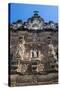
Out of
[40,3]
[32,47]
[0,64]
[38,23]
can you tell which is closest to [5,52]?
[0,64]

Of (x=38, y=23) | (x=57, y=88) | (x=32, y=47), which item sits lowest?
(x=57, y=88)

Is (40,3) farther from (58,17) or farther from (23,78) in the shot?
(23,78)

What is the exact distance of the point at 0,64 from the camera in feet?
6.14

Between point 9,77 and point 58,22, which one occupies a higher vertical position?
point 58,22

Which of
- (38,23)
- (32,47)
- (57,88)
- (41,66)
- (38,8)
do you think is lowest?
(57,88)

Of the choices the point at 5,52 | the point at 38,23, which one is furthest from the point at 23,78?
the point at 38,23

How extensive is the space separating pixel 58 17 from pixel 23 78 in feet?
1.85

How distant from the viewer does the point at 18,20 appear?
74.7 inches

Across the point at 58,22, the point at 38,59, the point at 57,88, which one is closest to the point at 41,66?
the point at 38,59

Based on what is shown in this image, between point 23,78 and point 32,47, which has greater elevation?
point 32,47

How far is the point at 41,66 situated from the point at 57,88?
0.23 m

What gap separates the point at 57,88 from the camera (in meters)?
1.97

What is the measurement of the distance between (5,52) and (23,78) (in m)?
0.24

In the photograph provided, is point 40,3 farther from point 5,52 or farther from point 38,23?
point 5,52
